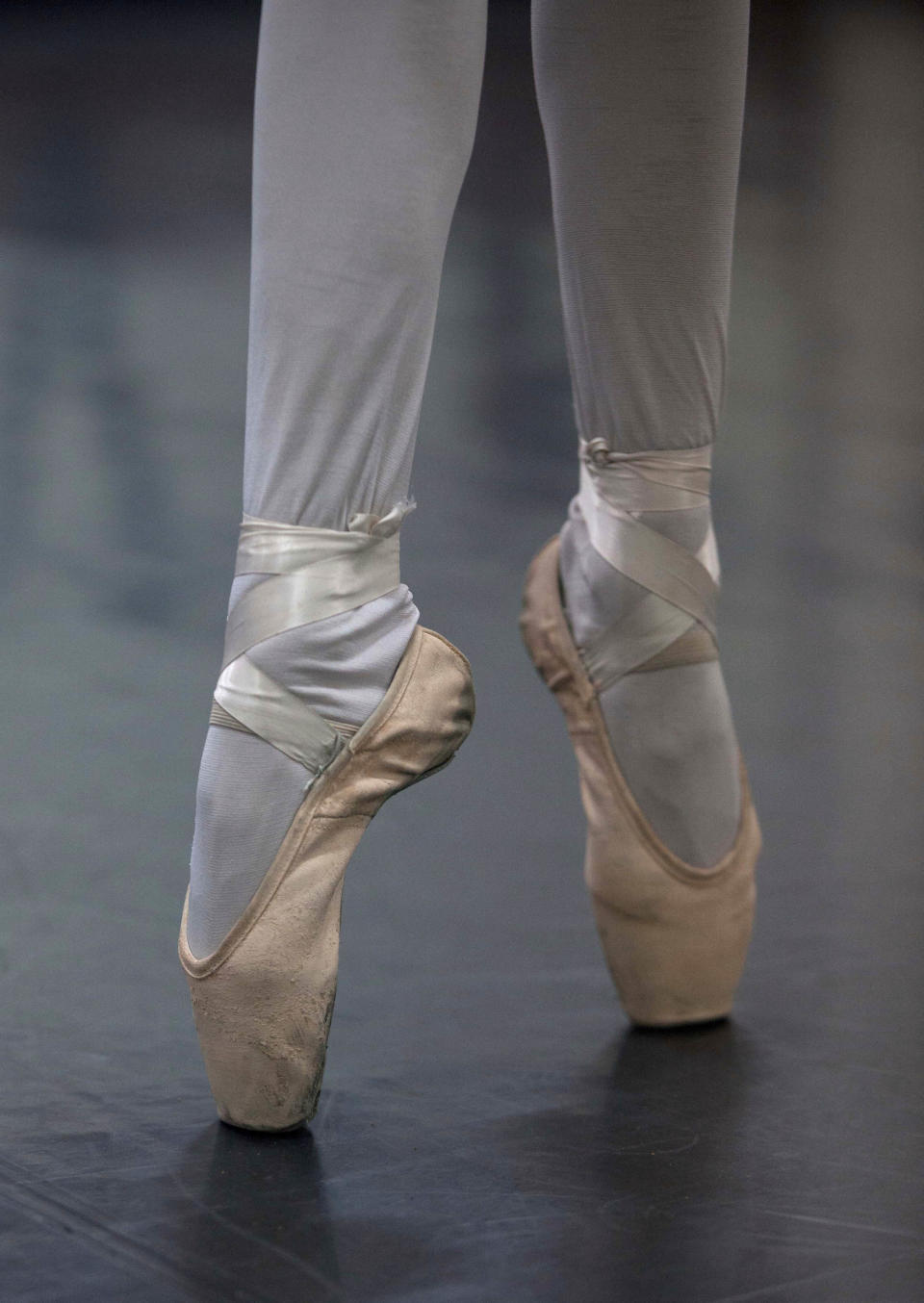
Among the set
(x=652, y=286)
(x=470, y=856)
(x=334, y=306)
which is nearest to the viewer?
(x=334, y=306)

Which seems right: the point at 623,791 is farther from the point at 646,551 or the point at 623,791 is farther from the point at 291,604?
the point at 291,604

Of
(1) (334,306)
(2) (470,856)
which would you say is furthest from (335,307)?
(2) (470,856)

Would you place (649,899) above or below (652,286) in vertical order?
below

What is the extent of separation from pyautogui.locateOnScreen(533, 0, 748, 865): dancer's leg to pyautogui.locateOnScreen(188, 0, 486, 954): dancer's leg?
0.18m

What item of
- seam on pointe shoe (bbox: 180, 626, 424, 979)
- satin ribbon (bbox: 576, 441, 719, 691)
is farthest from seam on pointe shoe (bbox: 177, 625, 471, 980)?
satin ribbon (bbox: 576, 441, 719, 691)

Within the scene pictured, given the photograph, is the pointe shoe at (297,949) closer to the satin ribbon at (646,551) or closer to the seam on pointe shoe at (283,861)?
the seam on pointe shoe at (283,861)

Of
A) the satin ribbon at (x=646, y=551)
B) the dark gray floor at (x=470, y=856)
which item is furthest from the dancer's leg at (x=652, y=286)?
the dark gray floor at (x=470, y=856)

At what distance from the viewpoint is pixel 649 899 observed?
0.99 metres

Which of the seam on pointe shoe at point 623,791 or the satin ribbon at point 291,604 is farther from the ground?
the satin ribbon at point 291,604

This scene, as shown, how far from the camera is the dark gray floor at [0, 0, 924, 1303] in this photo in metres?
0.67

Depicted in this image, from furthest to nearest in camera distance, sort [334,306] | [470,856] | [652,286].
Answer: [470,856] < [652,286] < [334,306]

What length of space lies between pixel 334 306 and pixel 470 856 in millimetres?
575

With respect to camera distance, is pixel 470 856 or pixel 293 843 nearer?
pixel 293 843

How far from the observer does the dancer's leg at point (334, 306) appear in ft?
2.45
